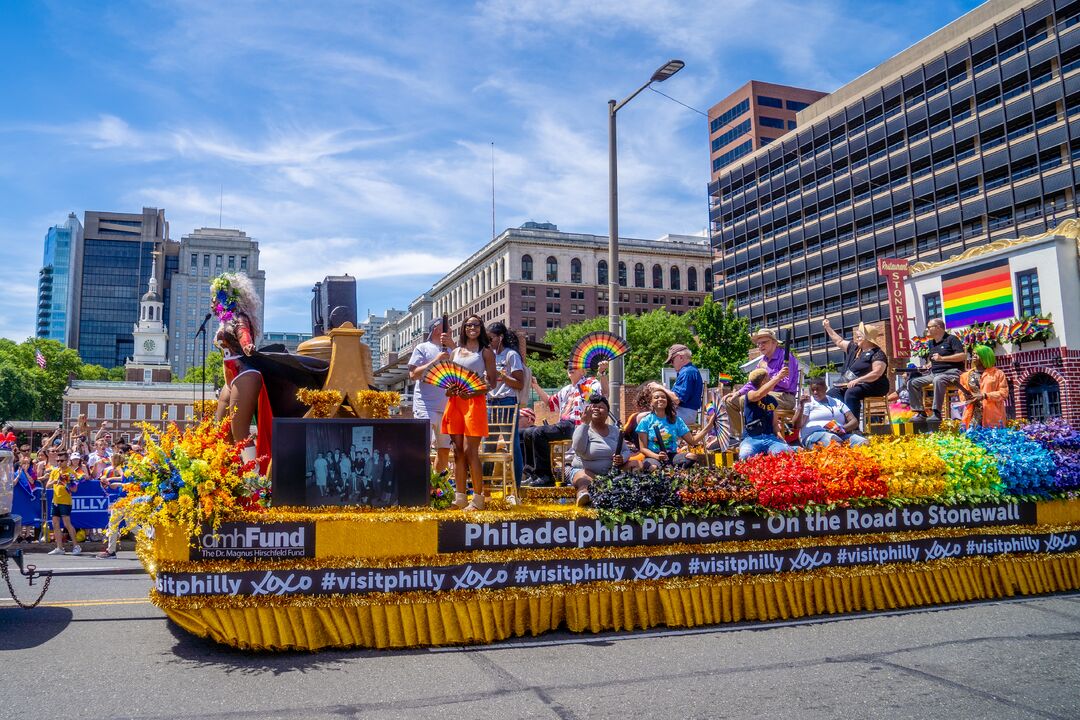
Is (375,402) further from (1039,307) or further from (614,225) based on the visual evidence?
(1039,307)

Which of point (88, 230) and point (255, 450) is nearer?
point (255, 450)

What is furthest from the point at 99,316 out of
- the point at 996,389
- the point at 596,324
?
the point at 996,389

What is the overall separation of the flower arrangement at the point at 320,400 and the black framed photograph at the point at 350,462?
104 cm

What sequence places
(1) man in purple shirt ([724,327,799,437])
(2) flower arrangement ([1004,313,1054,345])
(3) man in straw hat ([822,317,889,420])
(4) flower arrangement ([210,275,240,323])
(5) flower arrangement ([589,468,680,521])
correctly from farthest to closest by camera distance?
1. (2) flower arrangement ([1004,313,1054,345])
2. (3) man in straw hat ([822,317,889,420])
3. (1) man in purple shirt ([724,327,799,437])
4. (4) flower arrangement ([210,275,240,323])
5. (5) flower arrangement ([589,468,680,521])

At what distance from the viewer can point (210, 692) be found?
16.0 ft

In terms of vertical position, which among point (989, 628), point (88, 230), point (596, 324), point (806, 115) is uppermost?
point (88, 230)

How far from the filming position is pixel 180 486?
18.9ft

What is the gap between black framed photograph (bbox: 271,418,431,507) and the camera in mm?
6457

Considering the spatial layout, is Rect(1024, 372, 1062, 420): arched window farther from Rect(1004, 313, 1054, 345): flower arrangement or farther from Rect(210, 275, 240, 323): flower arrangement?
Rect(210, 275, 240, 323): flower arrangement

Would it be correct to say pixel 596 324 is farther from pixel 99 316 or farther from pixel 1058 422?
pixel 99 316

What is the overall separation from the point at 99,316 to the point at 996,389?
216m

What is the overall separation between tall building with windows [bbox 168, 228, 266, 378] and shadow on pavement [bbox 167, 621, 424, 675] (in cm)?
18918

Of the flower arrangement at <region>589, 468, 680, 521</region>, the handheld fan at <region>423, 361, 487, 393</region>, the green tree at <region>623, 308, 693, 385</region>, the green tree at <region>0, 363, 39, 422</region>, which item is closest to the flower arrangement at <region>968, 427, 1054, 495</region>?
the flower arrangement at <region>589, 468, 680, 521</region>

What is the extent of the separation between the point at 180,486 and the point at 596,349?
227 inches
